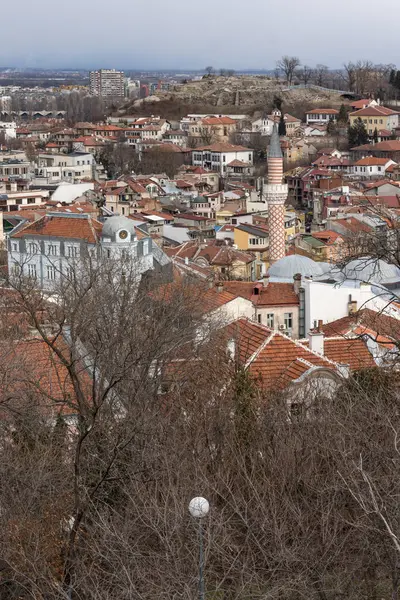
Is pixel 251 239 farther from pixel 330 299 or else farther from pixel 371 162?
pixel 371 162

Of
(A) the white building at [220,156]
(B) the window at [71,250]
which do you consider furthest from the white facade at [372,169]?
(B) the window at [71,250]

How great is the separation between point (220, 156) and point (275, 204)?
27.0m

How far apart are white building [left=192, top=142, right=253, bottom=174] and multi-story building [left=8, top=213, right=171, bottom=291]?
1103 inches

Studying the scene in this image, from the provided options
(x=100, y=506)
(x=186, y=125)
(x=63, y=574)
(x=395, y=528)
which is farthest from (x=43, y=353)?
(x=186, y=125)

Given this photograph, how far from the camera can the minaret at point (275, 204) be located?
24.5 meters

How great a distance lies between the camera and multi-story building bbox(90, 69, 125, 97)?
12488cm

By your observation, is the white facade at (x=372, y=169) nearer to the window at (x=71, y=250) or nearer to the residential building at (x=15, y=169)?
the residential building at (x=15, y=169)

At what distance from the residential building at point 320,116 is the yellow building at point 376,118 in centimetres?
504

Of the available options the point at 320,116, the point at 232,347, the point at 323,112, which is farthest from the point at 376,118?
the point at 232,347

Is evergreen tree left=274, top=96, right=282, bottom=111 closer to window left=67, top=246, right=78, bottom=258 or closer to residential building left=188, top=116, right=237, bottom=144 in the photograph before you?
residential building left=188, top=116, right=237, bottom=144

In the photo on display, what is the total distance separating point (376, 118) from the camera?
56219 millimetres

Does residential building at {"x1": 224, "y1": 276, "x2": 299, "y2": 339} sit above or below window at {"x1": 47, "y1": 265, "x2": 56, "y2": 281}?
above

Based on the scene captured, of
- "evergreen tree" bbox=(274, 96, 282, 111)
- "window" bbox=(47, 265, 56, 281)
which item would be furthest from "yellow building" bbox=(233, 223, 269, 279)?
"evergreen tree" bbox=(274, 96, 282, 111)

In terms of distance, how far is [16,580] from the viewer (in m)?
6.46
